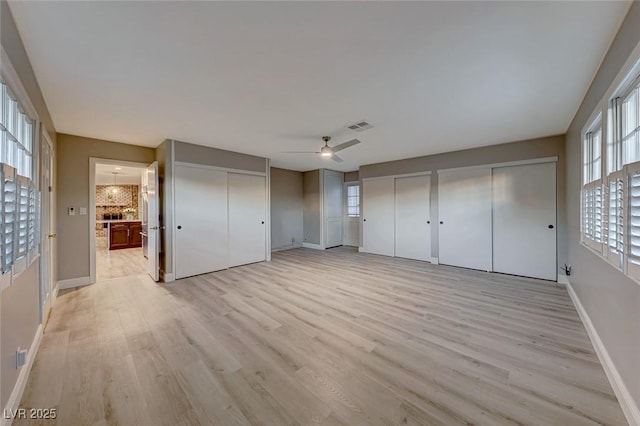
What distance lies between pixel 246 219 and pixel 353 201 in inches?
143

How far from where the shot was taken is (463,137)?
13.8 feet

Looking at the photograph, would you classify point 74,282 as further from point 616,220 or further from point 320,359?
point 616,220

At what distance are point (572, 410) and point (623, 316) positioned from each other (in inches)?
27.7

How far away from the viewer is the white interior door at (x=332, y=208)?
744cm

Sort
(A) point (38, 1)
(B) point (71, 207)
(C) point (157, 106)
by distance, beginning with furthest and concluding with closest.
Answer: (B) point (71, 207)
(C) point (157, 106)
(A) point (38, 1)

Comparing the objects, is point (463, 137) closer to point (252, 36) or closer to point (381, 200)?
point (381, 200)

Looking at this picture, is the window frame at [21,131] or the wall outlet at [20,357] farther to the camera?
the wall outlet at [20,357]

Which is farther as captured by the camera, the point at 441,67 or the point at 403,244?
the point at 403,244

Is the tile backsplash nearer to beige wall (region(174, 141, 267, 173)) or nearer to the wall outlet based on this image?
beige wall (region(174, 141, 267, 173))

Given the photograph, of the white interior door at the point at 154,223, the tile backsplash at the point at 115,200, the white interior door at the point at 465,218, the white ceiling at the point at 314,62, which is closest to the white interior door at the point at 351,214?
the white interior door at the point at 465,218

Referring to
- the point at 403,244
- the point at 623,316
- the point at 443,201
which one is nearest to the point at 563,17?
the point at 623,316

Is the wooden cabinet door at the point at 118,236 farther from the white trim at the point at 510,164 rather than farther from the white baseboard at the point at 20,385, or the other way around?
the white trim at the point at 510,164

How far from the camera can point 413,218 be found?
5.86 metres

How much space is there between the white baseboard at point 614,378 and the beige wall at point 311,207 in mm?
5710
